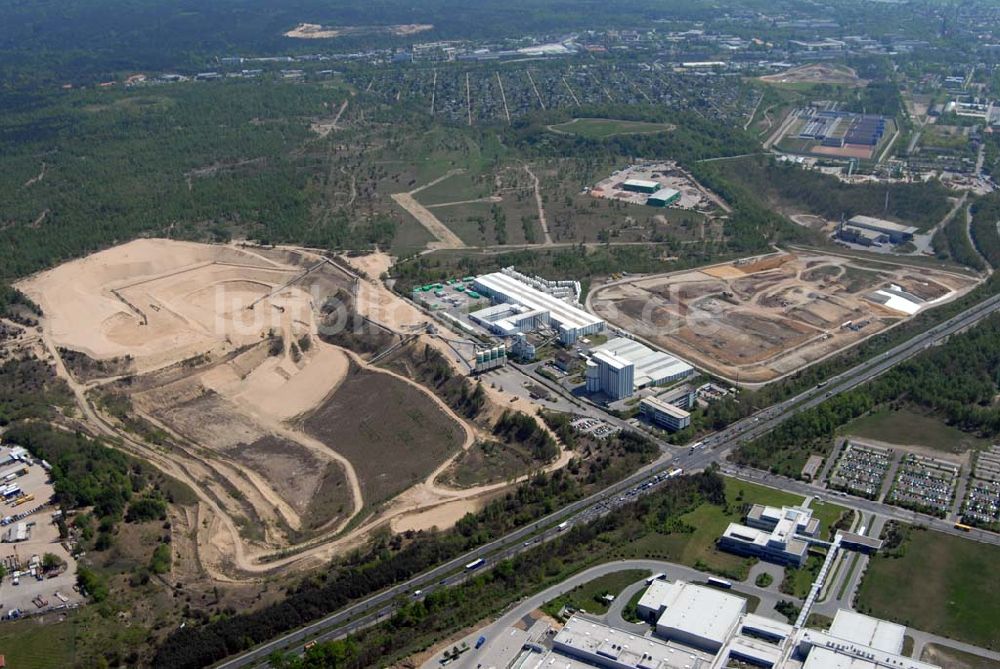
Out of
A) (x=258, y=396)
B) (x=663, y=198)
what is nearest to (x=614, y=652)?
(x=258, y=396)

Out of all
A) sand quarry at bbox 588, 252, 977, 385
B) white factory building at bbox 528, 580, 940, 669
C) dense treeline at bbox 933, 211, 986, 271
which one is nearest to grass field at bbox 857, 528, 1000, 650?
white factory building at bbox 528, 580, 940, 669

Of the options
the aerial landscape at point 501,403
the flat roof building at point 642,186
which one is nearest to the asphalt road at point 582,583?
the aerial landscape at point 501,403

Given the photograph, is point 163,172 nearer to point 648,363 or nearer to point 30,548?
point 648,363

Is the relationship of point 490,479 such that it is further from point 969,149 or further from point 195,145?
point 969,149

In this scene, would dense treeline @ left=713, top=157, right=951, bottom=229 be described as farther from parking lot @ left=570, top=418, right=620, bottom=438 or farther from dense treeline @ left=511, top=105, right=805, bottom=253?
parking lot @ left=570, top=418, right=620, bottom=438

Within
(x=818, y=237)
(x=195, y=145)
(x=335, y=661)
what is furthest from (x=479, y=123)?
(x=335, y=661)

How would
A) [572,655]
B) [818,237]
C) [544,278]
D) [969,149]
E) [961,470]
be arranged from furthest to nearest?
[969,149] → [818,237] → [544,278] → [961,470] → [572,655]

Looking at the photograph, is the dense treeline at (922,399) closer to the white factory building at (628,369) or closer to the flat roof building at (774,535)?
the flat roof building at (774,535)
